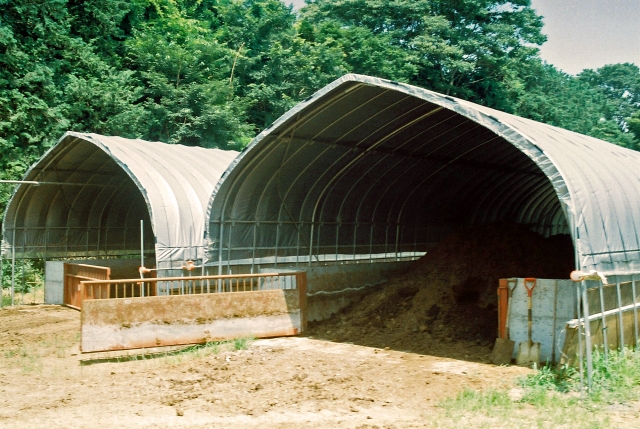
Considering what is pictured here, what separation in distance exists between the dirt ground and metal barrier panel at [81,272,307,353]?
1.06 ft

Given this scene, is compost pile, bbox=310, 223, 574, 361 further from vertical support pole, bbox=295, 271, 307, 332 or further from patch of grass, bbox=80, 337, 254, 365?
Answer: patch of grass, bbox=80, 337, 254, 365

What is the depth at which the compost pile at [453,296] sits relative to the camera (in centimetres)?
1194

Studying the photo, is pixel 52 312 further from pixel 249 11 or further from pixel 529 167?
pixel 249 11

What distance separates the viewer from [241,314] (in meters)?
11.8

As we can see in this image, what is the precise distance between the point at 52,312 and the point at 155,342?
6.92 metres

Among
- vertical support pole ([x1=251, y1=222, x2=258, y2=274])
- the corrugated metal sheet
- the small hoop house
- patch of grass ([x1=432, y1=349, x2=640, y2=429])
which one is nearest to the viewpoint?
patch of grass ([x1=432, y1=349, x2=640, y2=429])

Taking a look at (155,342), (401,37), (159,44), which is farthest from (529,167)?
(401,37)

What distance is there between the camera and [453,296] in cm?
1355

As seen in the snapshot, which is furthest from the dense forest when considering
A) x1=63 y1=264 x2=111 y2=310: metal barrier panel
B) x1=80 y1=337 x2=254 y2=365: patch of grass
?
x1=80 y1=337 x2=254 y2=365: patch of grass

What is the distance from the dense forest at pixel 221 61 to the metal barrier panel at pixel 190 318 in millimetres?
13898

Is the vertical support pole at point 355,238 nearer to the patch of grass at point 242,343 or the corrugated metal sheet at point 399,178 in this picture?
the corrugated metal sheet at point 399,178

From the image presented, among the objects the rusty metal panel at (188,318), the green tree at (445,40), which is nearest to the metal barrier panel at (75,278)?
the rusty metal panel at (188,318)

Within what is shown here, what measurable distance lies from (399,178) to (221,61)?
68.1 ft

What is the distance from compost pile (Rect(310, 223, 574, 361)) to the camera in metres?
11.9
